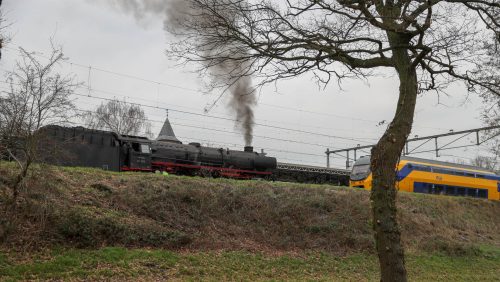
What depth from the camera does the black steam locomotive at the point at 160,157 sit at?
68.9 ft

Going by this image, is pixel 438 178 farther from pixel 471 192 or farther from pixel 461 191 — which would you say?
pixel 471 192

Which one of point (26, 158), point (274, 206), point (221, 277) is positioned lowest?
point (221, 277)

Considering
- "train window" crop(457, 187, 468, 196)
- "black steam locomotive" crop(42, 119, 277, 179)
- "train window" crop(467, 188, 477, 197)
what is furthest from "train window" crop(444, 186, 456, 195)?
"black steam locomotive" crop(42, 119, 277, 179)

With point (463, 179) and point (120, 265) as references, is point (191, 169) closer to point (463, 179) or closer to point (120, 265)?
Result: point (120, 265)

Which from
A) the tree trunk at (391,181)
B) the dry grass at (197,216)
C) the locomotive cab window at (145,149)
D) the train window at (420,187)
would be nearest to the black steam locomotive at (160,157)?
the locomotive cab window at (145,149)

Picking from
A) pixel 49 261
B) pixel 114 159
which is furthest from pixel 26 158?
pixel 114 159

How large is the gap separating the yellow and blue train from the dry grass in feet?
26.3

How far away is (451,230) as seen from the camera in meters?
22.2

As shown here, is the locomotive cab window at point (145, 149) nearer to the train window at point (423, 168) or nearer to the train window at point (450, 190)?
the train window at point (423, 168)

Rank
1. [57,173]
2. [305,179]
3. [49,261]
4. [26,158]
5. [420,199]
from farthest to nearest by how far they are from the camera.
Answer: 1. [305,179]
2. [420,199]
3. [57,173]
4. [26,158]
5. [49,261]

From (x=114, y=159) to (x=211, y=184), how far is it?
7.08m

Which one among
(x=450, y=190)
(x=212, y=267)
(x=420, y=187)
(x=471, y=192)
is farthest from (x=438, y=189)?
(x=212, y=267)

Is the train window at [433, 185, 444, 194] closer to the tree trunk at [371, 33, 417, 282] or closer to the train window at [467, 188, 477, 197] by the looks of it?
the train window at [467, 188, 477, 197]

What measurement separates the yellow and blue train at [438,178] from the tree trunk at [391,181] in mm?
21950
